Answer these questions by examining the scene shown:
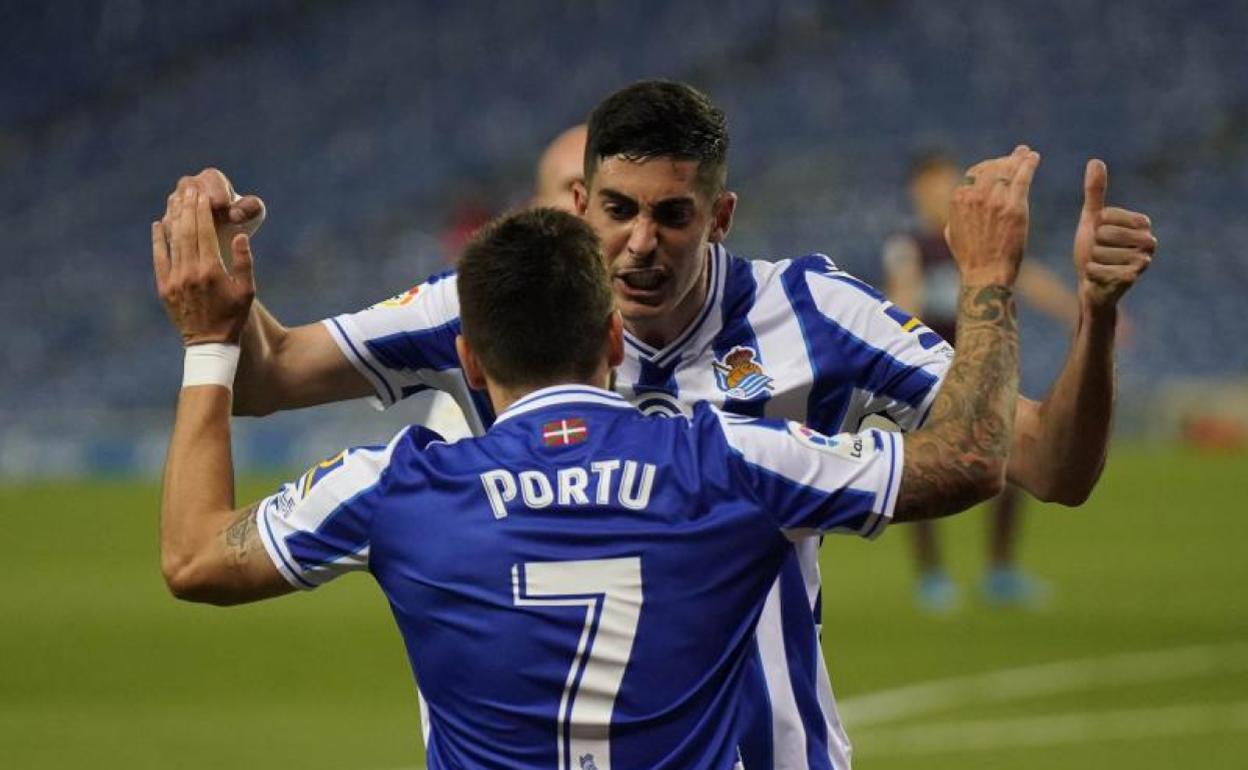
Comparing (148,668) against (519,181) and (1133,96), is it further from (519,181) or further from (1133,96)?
(1133,96)

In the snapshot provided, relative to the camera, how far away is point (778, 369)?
4137mm

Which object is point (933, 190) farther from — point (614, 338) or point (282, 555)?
point (282, 555)

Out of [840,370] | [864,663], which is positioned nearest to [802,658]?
[840,370]

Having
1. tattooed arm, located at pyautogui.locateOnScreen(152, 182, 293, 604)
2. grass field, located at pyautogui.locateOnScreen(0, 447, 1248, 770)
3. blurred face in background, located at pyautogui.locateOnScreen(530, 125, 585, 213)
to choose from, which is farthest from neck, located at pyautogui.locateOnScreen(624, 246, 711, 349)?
grass field, located at pyautogui.locateOnScreen(0, 447, 1248, 770)

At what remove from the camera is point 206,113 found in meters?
27.6

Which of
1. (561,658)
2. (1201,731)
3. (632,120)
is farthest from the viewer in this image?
(1201,731)

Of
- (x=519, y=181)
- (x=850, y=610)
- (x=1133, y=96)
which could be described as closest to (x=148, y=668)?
(x=850, y=610)

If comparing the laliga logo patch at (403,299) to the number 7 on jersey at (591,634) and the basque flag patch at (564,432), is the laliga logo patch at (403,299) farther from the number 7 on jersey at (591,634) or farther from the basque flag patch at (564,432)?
the number 7 on jersey at (591,634)

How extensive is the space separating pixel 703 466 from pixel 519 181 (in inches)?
904

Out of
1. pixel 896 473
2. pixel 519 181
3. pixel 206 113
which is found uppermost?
pixel 206 113

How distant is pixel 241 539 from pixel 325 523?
0.43 ft

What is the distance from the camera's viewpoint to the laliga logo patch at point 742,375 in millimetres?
4129

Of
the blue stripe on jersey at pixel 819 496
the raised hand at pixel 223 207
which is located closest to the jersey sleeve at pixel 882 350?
the blue stripe on jersey at pixel 819 496

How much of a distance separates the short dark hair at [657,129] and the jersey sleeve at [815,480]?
3.01 feet
